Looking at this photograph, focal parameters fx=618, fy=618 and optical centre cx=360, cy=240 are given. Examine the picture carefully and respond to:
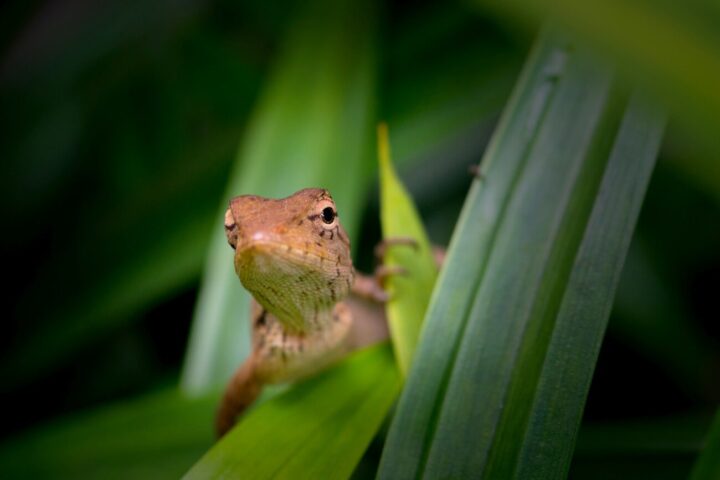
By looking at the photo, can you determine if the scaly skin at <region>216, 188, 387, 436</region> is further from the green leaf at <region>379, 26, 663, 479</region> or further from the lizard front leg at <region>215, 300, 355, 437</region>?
the green leaf at <region>379, 26, 663, 479</region>

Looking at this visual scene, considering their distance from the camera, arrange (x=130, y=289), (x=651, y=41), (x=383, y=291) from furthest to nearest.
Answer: (x=130, y=289) < (x=383, y=291) < (x=651, y=41)

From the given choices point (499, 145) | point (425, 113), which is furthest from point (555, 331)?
point (425, 113)

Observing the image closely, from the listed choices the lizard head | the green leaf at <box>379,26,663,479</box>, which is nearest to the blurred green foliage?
the lizard head

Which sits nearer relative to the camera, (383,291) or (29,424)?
(383,291)

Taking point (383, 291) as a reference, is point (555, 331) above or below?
below

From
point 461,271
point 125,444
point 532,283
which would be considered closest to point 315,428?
point 461,271

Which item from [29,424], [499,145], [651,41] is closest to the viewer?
[651,41]

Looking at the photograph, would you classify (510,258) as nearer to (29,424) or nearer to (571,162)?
(571,162)

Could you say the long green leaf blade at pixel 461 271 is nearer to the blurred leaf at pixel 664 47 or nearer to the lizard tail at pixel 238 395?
the lizard tail at pixel 238 395
